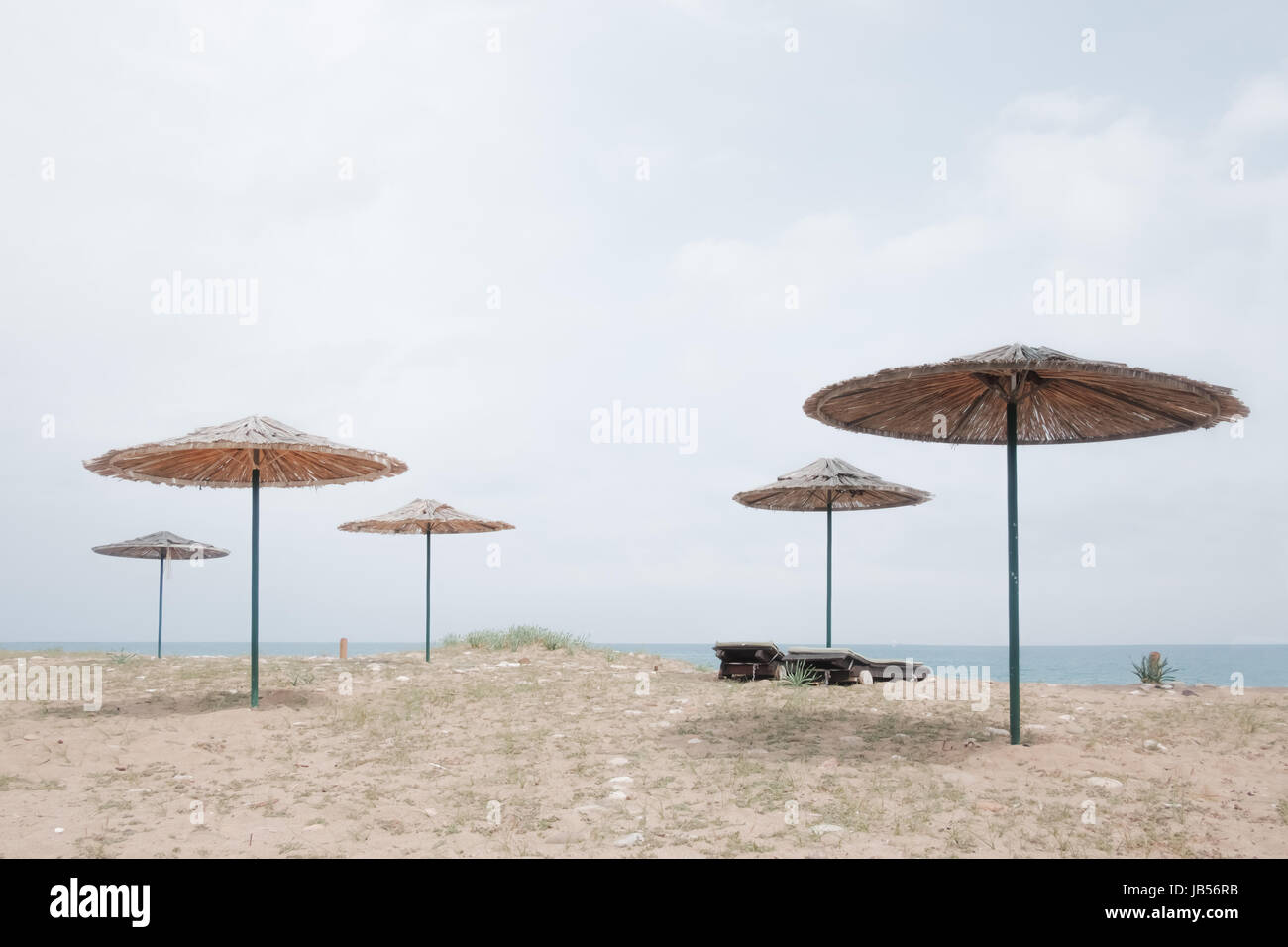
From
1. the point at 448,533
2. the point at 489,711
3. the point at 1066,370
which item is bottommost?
the point at 489,711

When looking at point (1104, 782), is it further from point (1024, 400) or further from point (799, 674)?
point (799, 674)

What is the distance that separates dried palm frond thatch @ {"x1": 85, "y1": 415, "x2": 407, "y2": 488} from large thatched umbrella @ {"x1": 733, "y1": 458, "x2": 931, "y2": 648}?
20.5ft

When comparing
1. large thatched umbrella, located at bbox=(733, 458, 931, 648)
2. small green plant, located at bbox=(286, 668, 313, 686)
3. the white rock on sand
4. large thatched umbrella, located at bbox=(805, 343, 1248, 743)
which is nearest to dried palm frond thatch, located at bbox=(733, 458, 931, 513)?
large thatched umbrella, located at bbox=(733, 458, 931, 648)

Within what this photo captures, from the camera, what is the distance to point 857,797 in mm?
6039

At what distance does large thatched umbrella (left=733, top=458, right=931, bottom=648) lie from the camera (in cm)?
1316

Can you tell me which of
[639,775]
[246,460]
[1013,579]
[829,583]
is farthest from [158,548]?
[1013,579]

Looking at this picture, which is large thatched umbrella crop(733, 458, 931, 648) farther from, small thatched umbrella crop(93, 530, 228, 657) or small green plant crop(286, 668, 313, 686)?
small thatched umbrella crop(93, 530, 228, 657)

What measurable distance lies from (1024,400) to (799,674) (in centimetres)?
527

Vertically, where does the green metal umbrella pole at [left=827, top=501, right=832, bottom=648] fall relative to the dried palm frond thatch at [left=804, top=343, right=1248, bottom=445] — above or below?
below

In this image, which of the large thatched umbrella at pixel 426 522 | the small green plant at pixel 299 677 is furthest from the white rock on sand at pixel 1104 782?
the large thatched umbrella at pixel 426 522

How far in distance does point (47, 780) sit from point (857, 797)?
661 cm

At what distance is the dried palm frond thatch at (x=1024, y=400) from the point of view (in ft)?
21.9
